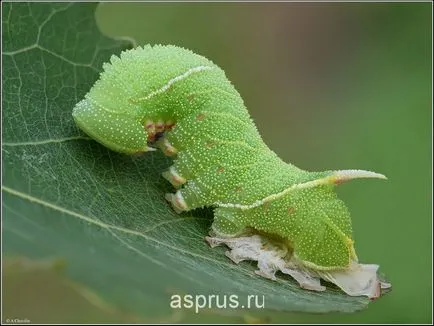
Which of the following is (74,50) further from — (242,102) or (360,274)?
(360,274)

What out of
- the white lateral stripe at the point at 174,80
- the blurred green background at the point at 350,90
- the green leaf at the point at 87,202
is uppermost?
the blurred green background at the point at 350,90

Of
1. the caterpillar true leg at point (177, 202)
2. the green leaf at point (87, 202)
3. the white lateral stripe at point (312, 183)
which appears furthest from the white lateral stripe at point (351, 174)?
the caterpillar true leg at point (177, 202)

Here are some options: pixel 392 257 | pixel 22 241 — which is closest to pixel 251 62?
pixel 392 257

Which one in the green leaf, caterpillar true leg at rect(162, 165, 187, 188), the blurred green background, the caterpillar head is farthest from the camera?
the blurred green background

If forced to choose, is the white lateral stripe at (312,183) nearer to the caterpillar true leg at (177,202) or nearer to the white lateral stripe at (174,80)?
the caterpillar true leg at (177,202)

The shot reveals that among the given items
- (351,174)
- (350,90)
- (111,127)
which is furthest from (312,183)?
(350,90)

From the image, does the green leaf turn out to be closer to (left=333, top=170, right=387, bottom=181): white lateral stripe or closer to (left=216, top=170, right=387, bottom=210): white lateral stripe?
(left=216, top=170, right=387, bottom=210): white lateral stripe

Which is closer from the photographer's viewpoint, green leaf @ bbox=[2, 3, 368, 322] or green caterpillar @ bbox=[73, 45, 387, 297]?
green leaf @ bbox=[2, 3, 368, 322]

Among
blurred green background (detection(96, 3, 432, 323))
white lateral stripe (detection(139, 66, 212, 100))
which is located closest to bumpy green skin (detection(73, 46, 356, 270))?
white lateral stripe (detection(139, 66, 212, 100))
